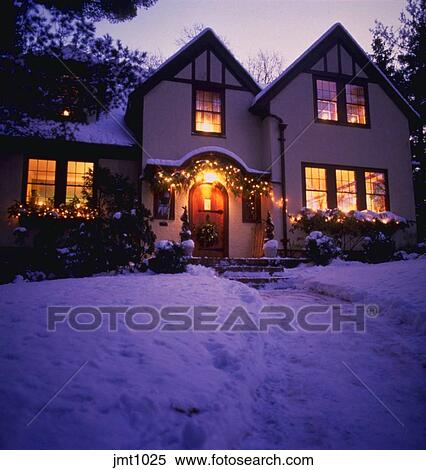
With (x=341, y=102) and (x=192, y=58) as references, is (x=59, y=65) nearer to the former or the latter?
(x=192, y=58)

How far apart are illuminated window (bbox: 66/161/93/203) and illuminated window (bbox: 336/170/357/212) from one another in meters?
8.31

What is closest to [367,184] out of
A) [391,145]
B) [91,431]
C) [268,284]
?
[391,145]

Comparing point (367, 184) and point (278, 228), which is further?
point (367, 184)

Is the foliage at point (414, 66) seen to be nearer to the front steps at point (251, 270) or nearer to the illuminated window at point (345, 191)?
the illuminated window at point (345, 191)

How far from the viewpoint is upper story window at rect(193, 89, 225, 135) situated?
37.0ft

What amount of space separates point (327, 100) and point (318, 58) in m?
1.57

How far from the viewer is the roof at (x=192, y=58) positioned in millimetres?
10773

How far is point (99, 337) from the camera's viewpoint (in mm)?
3098

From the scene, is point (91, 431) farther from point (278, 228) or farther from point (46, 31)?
point (278, 228)

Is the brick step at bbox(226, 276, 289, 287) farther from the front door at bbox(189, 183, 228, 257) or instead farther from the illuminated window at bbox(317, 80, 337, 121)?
the illuminated window at bbox(317, 80, 337, 121)

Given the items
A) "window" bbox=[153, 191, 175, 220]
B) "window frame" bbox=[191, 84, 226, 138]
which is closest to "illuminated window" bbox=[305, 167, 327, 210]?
"window frame" bbox=[191, 84, 226, 138]

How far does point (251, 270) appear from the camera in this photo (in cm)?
830

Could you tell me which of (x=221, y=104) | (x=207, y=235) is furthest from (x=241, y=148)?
(x=207, y=235)

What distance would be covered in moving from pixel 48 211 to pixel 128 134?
12.8ft
